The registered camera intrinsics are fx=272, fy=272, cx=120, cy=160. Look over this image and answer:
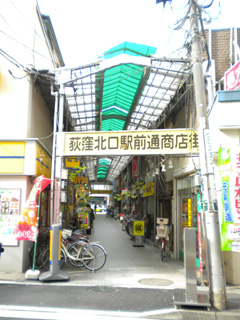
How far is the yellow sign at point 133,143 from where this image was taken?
783cm

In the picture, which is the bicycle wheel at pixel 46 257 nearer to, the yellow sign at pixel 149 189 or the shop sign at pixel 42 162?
the shop sign at pixel 42 162

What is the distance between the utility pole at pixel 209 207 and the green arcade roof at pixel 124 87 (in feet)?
6.41

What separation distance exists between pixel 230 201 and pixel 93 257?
509cm

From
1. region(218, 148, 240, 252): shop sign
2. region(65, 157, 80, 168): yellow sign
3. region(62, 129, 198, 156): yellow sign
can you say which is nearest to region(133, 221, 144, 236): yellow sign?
region(65, 157, 80, 168): yellow sign

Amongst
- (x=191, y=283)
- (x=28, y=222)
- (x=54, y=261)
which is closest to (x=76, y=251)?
(x=54, y=261)

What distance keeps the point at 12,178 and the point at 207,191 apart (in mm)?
5826

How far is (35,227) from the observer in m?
7.50

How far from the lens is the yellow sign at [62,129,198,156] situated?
25.7 feet

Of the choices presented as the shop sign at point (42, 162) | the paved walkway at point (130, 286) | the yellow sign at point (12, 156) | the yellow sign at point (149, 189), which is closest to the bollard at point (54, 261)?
the paved walkway at point (130, 286)

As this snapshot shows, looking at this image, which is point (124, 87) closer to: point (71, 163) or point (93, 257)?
point (71, 163)

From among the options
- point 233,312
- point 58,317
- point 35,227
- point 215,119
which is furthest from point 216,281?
point 35,227

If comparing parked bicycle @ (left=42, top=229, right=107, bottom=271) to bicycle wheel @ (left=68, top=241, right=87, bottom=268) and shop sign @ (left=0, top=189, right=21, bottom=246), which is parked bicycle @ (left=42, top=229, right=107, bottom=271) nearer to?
bicycle wheel @ (left=68, top=241, right=87, bottom=268)

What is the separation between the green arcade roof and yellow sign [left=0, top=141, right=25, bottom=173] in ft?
7.84

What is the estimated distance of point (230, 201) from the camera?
4879 millimetres
